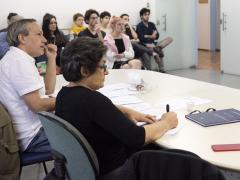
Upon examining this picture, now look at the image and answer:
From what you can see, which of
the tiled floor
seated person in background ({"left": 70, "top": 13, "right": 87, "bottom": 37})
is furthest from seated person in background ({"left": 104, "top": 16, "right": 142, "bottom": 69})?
the tiled floor

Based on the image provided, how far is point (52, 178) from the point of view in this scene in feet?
5.22

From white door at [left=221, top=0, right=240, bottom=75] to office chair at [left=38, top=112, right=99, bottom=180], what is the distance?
5.50 m

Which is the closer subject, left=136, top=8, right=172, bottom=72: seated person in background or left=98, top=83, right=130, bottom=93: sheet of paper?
left=98, top=83, right=130, bottom=93: sheet of paper

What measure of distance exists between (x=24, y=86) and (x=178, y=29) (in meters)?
5.79

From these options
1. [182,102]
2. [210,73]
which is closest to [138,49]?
[210,73]

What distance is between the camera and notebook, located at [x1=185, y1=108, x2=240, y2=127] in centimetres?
167

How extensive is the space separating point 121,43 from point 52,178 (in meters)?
3.66

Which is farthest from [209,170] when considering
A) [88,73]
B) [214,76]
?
[214,76]

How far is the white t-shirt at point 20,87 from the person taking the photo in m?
1.99

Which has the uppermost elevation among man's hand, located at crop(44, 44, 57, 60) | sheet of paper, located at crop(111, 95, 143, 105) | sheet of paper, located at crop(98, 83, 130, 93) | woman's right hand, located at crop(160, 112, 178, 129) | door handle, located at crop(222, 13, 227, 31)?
door handle, located at crop(222, 13, 227, 31)

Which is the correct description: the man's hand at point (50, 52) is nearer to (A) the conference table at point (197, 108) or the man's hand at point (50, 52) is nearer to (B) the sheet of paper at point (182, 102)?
(A) the conference table at point (197, 108)

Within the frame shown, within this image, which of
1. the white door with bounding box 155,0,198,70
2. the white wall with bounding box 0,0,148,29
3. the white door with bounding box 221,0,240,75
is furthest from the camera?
the white door with bounding box 155,0,198,70

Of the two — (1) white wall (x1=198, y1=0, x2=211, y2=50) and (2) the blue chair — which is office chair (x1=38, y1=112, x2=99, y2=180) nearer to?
(2) the blue chair

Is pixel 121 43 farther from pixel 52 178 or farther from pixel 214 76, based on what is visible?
pixel 52 178
